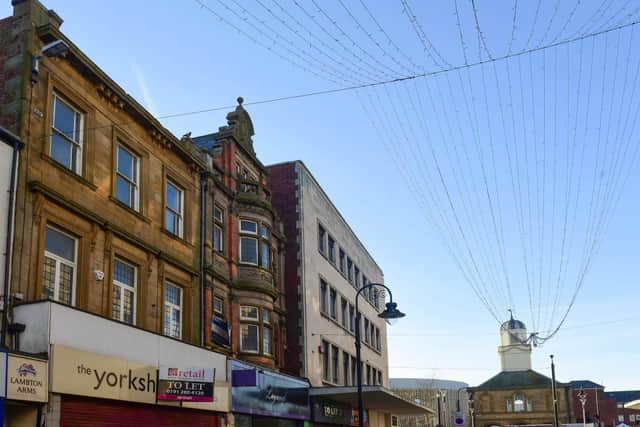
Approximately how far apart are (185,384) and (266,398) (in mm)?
7359

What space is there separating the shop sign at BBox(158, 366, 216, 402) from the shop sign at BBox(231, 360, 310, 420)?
3.88m

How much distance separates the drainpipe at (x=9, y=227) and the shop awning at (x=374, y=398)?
54.6ft

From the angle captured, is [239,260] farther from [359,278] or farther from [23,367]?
[359,278]

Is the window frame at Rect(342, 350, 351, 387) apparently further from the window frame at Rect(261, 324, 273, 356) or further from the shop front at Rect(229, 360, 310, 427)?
the window frame at Rect(261, 324, 273, 356)

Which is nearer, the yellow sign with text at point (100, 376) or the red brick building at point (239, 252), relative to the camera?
the yellow sign with text at point (100, 376)

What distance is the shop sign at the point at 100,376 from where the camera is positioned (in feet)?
50.9

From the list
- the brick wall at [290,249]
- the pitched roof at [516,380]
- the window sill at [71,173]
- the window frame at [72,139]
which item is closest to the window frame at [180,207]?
the window sill at [71,173]

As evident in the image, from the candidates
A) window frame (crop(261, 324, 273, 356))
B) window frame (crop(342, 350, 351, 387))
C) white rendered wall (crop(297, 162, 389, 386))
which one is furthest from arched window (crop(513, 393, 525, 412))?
window frame (crop(261, 324, 273, 356))

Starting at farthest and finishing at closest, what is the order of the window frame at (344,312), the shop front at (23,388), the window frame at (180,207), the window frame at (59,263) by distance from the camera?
the window frame at (344,312)
the window frame at (180,207)
the window frame at (59,263)
the shop front at (23,388)

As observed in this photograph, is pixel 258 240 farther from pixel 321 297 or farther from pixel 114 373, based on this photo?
pixel 114 373

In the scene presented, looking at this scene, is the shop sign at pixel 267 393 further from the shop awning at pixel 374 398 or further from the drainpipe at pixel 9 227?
the drainpipe at pixel 9 227

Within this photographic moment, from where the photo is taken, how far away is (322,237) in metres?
37.6

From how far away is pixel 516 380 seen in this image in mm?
112500

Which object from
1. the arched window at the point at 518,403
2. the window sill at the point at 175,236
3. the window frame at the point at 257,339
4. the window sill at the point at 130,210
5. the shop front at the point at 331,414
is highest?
the window sill at the point at 130,210
